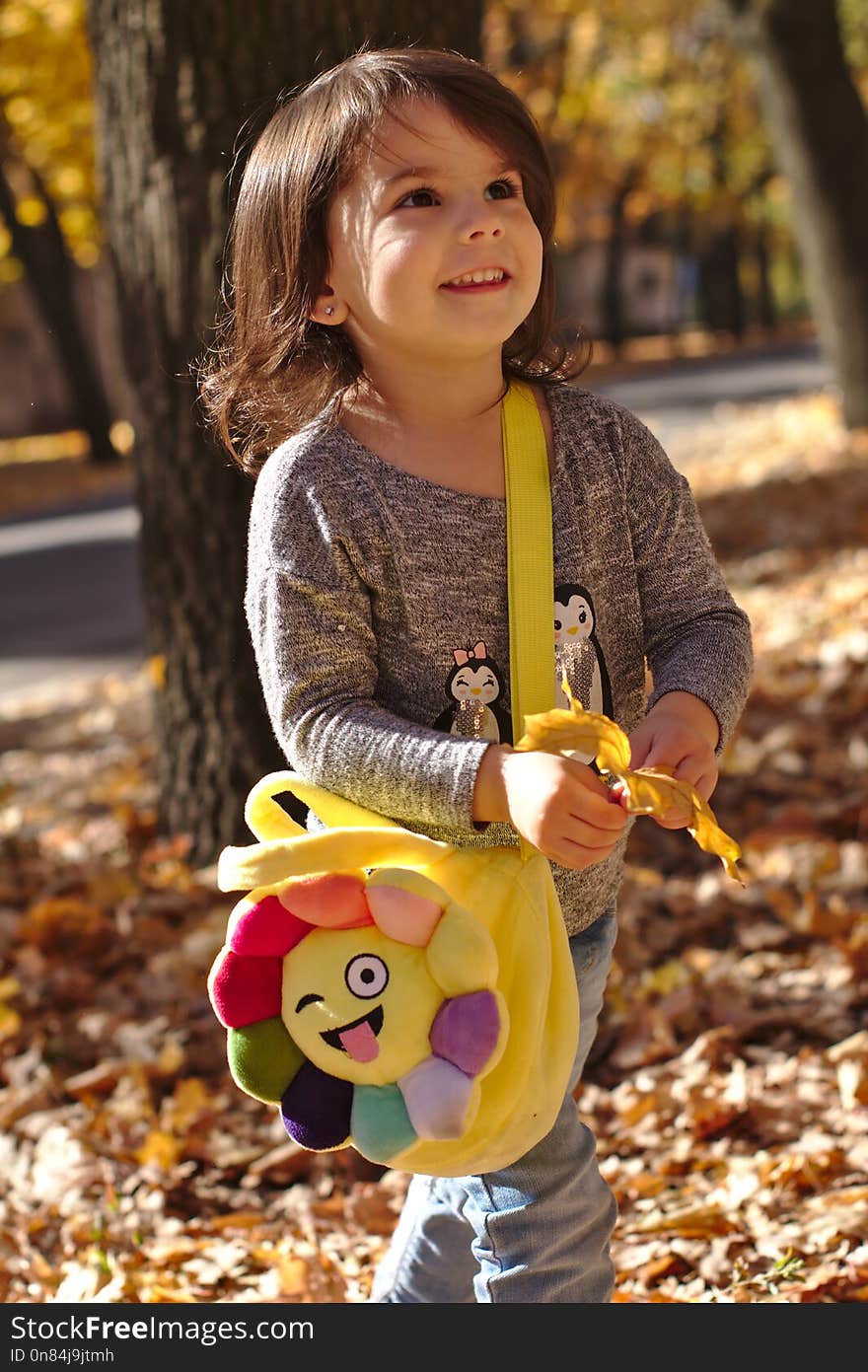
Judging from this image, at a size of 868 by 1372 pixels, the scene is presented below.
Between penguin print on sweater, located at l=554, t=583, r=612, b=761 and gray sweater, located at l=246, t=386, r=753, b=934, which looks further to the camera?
penguin print on sweater, located at l=554, t=583, r=612, b=761

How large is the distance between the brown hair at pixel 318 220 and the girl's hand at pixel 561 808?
0.66m

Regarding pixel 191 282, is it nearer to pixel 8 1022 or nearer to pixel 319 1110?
pixel 8 1022

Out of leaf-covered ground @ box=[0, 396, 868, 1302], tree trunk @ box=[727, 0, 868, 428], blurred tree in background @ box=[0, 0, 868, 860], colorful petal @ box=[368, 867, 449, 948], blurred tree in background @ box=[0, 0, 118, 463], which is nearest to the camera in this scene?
colorful petal @ box=[368, 867, 449, 948]

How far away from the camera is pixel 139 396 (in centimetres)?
448

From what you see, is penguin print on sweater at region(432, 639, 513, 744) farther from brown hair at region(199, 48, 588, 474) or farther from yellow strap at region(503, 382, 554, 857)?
brown hair at region(199, 48, 588, 474)

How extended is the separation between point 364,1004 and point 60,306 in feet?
70.1

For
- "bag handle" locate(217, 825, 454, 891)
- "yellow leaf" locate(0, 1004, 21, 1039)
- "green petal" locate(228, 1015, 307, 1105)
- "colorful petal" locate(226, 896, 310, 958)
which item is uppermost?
"bag handle" locate(217, 825, 454, 891)

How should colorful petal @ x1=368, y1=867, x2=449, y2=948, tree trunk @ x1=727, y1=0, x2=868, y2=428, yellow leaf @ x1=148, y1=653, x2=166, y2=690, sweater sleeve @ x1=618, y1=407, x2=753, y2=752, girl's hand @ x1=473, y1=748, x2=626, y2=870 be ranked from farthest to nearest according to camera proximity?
tree trunk @ x1=727, y1=0, x2=868, y2=428, yellow leaf @ x1=148, y1=653, x2=166, y2=690, sweater sleeve @ x1=618, y1=407, x2=753, y2=752, colorful petal @ x1=368, y1=867, x2=449, y2=948, girl's hand @ x1=473, y1=748, x2=626, y2=870

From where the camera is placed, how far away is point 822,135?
1129 cm

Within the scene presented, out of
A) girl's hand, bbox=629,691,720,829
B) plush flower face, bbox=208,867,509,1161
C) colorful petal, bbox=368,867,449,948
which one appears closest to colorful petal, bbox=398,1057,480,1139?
plush flower face, bbox=208,867,509,1161

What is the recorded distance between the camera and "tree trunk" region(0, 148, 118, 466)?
20922mm

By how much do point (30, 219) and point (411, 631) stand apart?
23.6 m

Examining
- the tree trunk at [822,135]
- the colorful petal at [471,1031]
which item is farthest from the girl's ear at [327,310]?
the tree trunk at [822,135]

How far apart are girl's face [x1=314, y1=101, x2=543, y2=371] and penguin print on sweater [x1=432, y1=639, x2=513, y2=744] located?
391 mm
